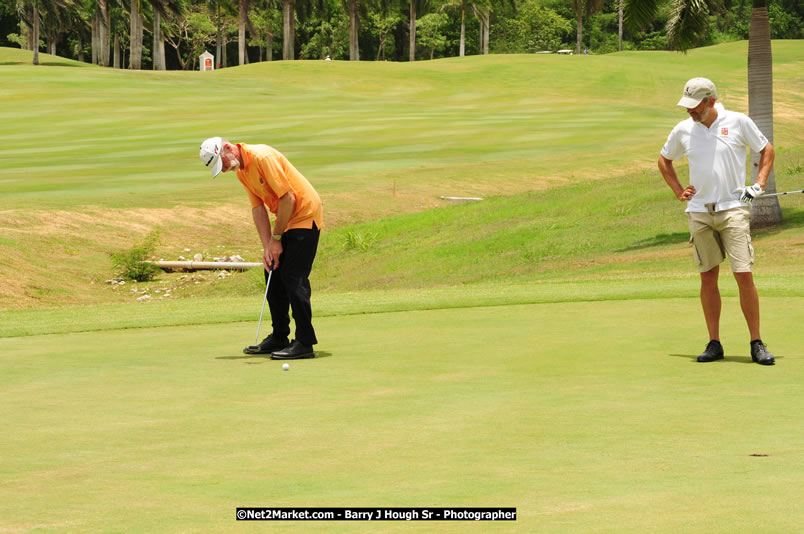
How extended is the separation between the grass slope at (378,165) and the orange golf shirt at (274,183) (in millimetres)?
10784

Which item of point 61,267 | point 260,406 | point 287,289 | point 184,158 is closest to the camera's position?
point 260,406

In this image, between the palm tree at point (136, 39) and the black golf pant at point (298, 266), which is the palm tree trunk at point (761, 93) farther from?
the palm tree at point (136, 39)

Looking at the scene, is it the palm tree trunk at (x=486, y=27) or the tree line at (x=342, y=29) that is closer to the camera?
the tree line at (x=342, y=29)

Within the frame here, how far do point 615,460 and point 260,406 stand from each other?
271 centimetres

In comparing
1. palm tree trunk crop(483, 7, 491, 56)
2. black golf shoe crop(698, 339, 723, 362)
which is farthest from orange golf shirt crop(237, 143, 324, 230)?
palm tree trunk crop(483, 7, 491, 56)

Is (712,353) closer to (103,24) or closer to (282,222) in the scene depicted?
(282,222)

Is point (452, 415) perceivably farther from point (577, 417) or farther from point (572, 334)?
point (572, 334)

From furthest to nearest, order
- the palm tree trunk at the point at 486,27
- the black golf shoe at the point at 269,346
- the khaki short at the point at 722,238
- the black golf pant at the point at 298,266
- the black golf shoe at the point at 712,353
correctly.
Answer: the palm tree trunk at the point at 486,27, the black golf shoe at the point at 269,346, the black golf pant at the point at 298,266, the khaki short at the point at 722,238, the black golf shoe at the point at 712,353

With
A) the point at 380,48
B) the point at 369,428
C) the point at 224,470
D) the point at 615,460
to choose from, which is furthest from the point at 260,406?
the point at 380,48

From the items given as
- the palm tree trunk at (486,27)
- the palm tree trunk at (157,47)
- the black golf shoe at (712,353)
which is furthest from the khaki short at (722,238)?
the palm tree trunk at (486,27)

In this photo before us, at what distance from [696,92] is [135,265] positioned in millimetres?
20214

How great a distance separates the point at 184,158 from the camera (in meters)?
43.2

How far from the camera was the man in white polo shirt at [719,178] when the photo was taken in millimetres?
9109

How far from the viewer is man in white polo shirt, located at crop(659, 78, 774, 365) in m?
9.11
